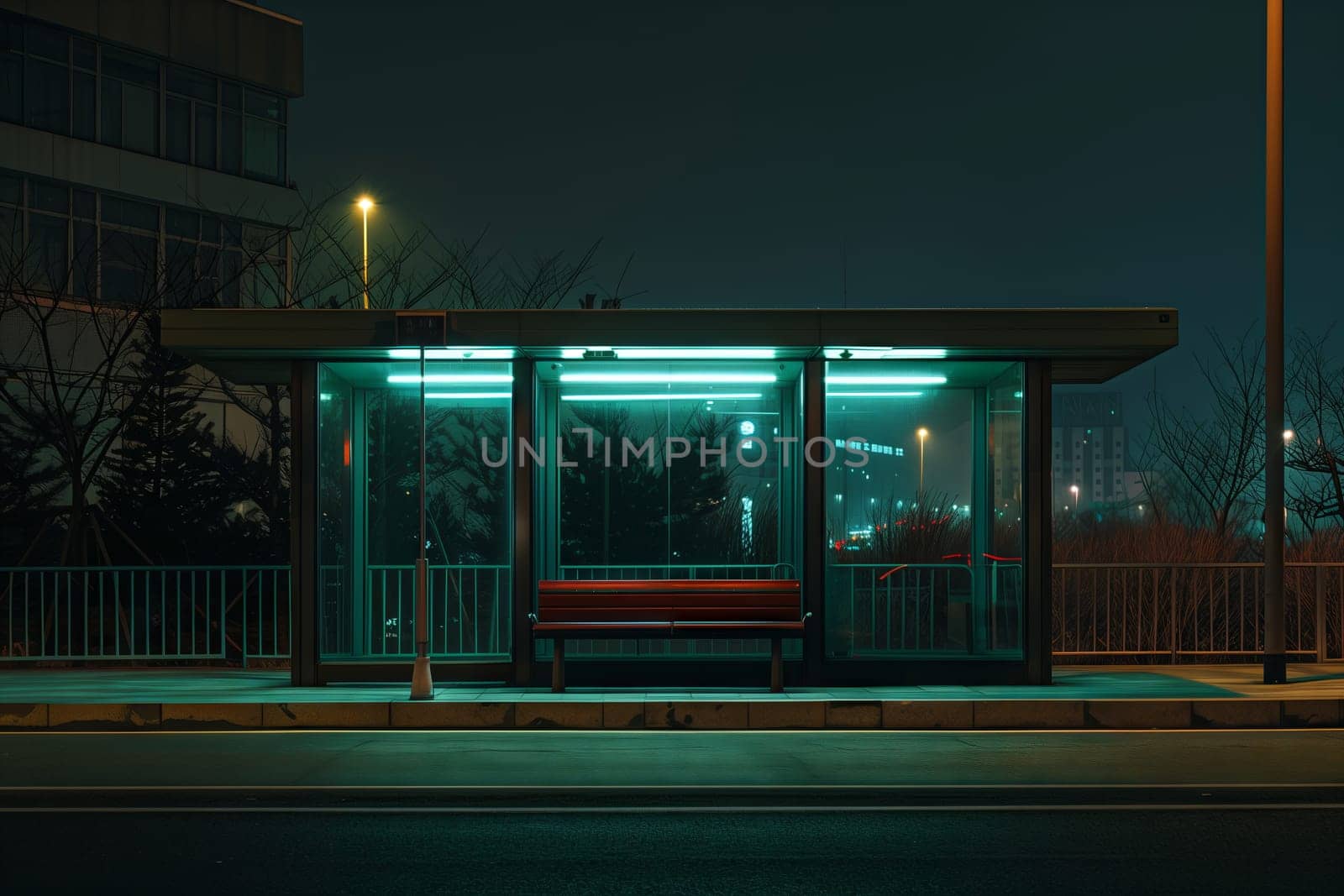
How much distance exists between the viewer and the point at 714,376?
1363 cm

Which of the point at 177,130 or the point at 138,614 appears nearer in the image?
the point at 138,614

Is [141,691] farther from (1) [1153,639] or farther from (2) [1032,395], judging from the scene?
(1) [1153,639]

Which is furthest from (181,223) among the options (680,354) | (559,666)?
(559,666)

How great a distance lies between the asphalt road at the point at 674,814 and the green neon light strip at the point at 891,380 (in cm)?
410

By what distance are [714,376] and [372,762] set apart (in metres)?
5.90

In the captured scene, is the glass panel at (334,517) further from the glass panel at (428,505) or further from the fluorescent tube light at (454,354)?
the fluorescent tube light at (454,354)

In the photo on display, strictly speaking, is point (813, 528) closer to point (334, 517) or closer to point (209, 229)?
point (334, 517)

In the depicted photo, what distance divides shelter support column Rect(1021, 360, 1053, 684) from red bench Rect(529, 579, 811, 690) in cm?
219

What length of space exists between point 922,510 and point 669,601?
2.81 metres

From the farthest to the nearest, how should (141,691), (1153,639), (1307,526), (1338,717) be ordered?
(1307,526) < (1153,639) < (141,691) < (1338,717)

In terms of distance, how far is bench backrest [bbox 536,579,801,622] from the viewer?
12.4m

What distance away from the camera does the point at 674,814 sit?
7297 mm

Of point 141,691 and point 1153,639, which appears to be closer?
point 141,691

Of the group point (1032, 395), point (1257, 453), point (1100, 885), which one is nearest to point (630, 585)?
point (1032, 395)
